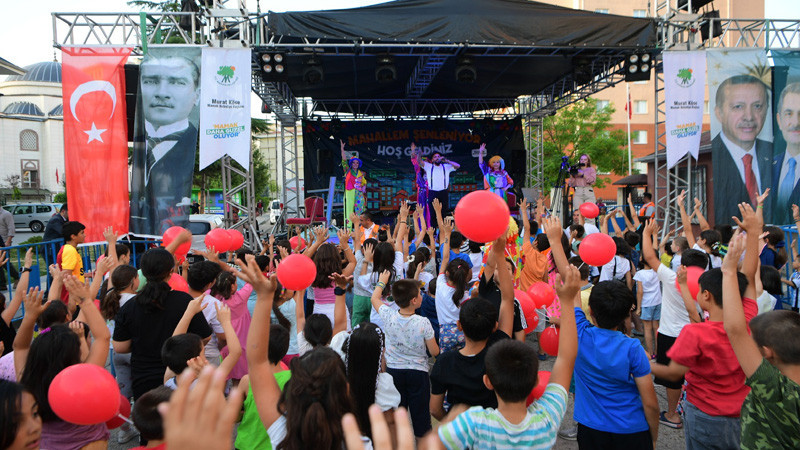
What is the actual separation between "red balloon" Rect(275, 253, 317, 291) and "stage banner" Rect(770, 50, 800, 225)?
10.1 m

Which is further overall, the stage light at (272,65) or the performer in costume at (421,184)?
the performer in costume at (421,184)

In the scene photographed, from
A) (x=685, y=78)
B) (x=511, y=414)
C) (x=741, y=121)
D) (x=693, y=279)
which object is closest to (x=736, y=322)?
(x=511, y=414)

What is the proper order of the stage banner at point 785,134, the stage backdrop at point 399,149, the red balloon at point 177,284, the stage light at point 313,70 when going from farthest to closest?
1. the stage backdrop at point 399,149
2. the stage light at point 313,70
3. the stage banner at point 785,134
4. the red balloon at point 177,284

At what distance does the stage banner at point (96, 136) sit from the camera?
8.45 meters

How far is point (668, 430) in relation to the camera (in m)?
3.87

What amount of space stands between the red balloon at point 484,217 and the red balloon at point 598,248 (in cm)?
130

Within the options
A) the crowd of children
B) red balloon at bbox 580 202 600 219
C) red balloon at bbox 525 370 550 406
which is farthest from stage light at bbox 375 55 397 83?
red balloon at bbox 525 370 550 406

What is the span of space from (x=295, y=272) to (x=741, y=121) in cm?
1001

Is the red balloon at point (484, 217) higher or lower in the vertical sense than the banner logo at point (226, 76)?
lower

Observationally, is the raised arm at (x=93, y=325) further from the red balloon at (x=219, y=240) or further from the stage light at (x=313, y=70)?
the stage light at (x=313, y=70)

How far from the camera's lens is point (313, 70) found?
988cm

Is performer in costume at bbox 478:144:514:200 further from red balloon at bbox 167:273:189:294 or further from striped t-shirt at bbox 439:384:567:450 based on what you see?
striped t-shirt at bbox 439:384:567:450

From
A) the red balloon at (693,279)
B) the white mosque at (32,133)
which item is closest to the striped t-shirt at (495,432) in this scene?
the red balloon at (693,279)

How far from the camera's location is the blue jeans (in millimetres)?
2475
